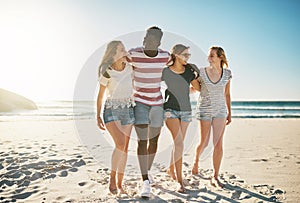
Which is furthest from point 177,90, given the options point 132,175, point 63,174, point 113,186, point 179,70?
point 63,174

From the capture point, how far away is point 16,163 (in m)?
4.91

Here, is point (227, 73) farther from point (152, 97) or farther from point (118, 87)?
point (118, 87)

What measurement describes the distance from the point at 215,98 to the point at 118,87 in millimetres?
1400

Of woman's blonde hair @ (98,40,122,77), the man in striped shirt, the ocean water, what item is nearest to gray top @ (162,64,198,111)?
the man in striped shirt

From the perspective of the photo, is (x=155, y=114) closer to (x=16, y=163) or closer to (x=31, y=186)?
(x=31, y=186)

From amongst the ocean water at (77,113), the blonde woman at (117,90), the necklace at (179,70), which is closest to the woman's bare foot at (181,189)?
the blonde woman at (117,90)

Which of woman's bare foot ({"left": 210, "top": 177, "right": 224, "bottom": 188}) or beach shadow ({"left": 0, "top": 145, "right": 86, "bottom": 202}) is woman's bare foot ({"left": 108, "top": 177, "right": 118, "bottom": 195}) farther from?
woman's bare foot ({"left": 210, "top": 177, "right": 224, "bottom": 188})

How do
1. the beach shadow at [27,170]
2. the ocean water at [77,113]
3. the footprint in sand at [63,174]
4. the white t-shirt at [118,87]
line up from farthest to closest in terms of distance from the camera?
the ocean water at [77,113], the footprint in sand at [63,174], the beach shadow at [27,170], the white t-shirt at [118,87]

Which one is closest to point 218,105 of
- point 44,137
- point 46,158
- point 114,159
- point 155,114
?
point 155,114

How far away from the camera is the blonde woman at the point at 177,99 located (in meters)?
3.78

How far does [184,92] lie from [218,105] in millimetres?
534

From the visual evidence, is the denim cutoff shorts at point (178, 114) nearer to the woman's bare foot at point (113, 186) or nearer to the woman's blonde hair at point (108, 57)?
the woman's blonde hair at point (108, 57)

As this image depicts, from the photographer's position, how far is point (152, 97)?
3.55m

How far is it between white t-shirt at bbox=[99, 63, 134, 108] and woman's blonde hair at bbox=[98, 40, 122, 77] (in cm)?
6
